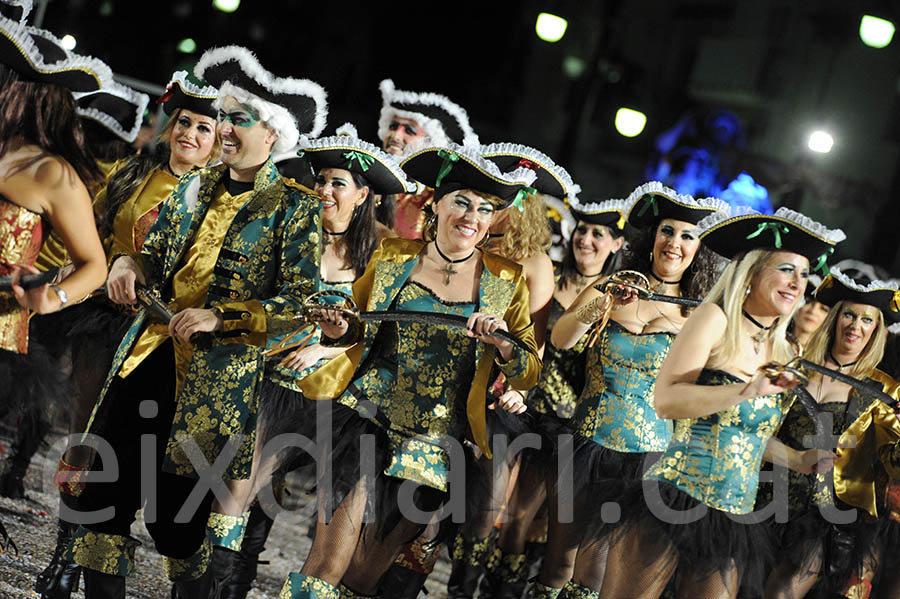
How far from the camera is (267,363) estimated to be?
4.85 meters

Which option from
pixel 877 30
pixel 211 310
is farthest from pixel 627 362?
pixel 877 30

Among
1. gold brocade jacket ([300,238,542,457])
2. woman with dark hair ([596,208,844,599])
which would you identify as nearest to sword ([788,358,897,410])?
woman with dark hair ([596,208,844,599])

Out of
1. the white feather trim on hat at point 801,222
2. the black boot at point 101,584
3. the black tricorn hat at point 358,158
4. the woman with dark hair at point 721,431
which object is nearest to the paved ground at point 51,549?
the black boot at point 101,584

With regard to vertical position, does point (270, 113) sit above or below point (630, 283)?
above

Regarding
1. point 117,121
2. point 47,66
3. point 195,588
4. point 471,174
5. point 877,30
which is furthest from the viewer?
point 877,30

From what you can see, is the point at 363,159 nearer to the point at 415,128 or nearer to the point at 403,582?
the point at 415,128

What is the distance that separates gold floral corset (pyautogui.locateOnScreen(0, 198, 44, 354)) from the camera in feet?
12.0

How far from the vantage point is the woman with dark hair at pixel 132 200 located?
208 inches

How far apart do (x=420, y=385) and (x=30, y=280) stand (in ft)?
4.98

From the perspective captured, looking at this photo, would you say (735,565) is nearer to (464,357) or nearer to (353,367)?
(464,357)

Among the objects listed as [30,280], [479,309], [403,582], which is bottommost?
[403,582]

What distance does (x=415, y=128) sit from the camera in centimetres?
674

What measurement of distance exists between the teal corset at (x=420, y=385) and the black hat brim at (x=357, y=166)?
1.07 meters

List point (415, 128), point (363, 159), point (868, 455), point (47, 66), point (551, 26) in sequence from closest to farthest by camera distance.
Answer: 1. point (47, 66)
2. point (363, 159)
3. point (868, 455)
4. point (415, 128)
5. point (551, 26)
